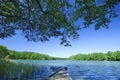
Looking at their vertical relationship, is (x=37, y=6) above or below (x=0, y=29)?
above

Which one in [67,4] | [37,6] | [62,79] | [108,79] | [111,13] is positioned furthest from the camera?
[108,79]

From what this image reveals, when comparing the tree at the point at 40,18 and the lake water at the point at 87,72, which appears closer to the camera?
the tree at the point at 40,18

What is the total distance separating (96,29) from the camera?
13086 millimetres

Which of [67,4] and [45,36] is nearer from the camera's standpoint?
[67,4]

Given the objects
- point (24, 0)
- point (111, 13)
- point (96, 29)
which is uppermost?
point (24, 0)

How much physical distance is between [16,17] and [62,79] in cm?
662

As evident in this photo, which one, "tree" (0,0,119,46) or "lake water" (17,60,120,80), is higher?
"tree" (0,0,119,46)

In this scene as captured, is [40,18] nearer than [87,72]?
Yes

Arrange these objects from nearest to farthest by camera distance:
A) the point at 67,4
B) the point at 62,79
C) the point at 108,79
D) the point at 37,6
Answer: the point at 67,4, the point at 37,6, the point at 62,79, the point at 108,79

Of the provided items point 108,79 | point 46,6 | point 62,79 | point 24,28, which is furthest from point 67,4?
point 108,79

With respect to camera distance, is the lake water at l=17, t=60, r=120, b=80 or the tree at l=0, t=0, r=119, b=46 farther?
the lake water at l=17, t=60, r=120, b=80

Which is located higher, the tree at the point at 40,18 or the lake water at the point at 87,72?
the tree at the point at 40,18

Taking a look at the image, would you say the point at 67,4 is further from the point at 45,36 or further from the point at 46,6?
the point at 45,36

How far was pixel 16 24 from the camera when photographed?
1970cm
